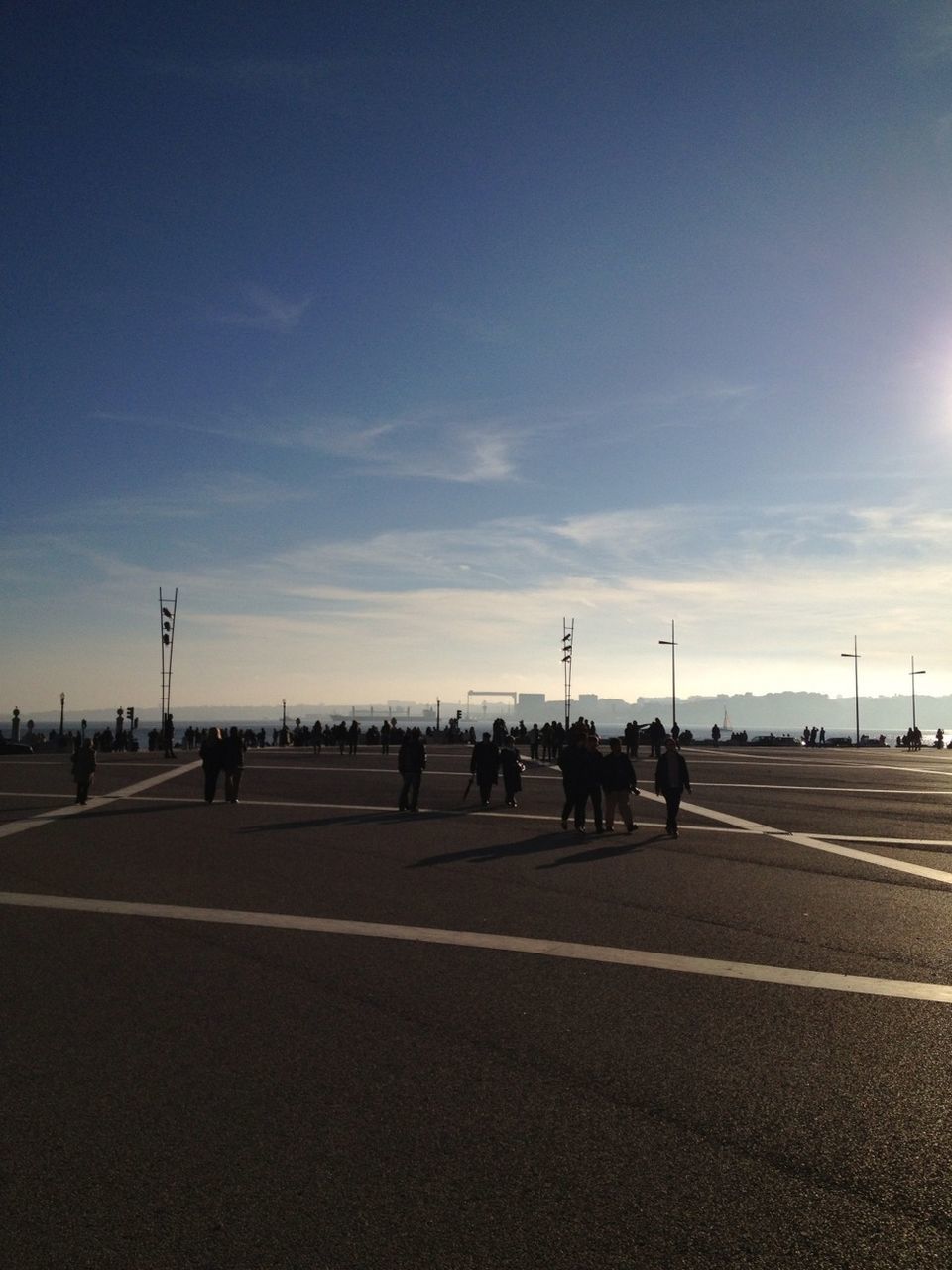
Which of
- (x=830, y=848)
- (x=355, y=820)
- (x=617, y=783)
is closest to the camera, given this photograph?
(x=830, y=848)

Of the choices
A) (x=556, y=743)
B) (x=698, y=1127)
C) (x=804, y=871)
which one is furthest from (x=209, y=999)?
(x=556, y=743)

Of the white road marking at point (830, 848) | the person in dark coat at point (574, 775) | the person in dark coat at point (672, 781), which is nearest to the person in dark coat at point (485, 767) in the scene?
the person in dark coat at point (574, 775)

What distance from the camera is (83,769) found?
1903 cm

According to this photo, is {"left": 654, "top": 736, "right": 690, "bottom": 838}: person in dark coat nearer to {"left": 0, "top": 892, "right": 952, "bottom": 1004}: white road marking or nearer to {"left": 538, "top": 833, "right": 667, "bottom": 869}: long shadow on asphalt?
{"left": 538, "top": 833, "right": 667, "bottom": 869}: long shadow on asphalt

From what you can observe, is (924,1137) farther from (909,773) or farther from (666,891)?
(909,773)

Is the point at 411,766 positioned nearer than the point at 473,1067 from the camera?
No

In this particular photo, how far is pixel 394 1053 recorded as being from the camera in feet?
→ 17.0

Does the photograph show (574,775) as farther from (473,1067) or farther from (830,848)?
(473,1067)

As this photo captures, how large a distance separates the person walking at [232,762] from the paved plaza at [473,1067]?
8218 mm

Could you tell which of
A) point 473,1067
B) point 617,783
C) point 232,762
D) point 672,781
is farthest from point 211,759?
point 473,1067

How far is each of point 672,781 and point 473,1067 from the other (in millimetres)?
10154

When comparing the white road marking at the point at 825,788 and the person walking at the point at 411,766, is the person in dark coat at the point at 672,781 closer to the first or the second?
the person walking at the point at 411,766

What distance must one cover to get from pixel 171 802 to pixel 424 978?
47.6 ft

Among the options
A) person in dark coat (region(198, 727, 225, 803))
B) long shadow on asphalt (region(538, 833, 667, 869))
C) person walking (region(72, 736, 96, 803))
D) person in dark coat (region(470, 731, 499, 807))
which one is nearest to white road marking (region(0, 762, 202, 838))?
person walking (region(72, 736, 96, 803))
